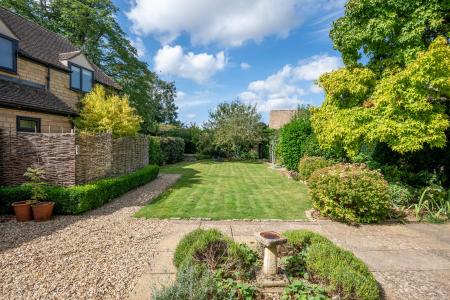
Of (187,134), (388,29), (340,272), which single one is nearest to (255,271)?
(340,272)

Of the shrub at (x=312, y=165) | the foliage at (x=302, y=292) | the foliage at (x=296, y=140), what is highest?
the foliage at (x=296, y=140)

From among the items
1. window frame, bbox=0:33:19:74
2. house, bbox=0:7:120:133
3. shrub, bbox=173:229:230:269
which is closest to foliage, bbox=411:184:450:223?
shrub, bbox=173:229:230:269

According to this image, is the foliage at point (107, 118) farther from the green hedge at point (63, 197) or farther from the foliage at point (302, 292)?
the foliage at point (302, 292)

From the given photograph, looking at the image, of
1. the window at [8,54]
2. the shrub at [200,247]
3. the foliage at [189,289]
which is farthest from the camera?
the window at [8,54]

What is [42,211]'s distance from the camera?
745cm

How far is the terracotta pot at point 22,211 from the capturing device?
7340mm

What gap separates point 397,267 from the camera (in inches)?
191

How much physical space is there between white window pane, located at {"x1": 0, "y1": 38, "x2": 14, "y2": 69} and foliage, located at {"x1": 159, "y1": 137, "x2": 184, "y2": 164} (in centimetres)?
1199

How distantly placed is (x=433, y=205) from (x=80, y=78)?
58.7 ft

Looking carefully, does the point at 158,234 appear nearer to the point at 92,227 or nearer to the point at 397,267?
the point at 92,227

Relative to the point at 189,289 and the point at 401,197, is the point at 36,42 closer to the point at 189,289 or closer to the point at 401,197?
the point at 189,289

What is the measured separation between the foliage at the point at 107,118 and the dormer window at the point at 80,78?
207 cm

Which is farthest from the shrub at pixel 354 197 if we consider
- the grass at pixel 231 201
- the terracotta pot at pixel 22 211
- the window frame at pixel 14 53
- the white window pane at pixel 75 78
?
the white window pane at pixel 75 78

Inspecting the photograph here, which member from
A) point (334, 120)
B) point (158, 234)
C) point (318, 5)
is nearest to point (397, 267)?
point (158, 234)
